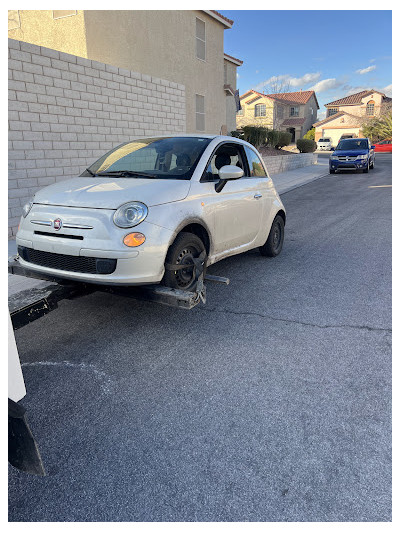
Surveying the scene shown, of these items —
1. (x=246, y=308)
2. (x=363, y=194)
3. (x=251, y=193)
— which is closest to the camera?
(x=246, y=308)

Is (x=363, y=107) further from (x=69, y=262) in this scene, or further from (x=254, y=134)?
(x=69, y=262)

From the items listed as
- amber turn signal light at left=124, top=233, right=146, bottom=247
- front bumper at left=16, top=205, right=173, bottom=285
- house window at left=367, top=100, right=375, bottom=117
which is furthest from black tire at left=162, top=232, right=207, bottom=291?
house window at left=367, top=100, right=375, bottom=117

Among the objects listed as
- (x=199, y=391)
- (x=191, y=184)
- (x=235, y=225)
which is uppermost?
(x=191, y=184)

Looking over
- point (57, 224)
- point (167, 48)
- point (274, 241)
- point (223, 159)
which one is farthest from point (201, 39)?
point (57, 224)

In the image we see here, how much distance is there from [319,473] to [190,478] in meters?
0.71

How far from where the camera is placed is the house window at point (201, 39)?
701 inches

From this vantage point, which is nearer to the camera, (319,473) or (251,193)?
(319,473)

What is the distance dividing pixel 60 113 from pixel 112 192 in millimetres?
5825

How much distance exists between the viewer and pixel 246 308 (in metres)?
4.18

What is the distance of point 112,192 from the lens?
3.37 m
